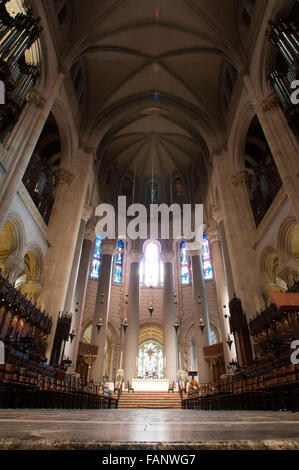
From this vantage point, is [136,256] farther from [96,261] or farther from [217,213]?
[217,213]

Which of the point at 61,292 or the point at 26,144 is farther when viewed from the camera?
the point at 61,292

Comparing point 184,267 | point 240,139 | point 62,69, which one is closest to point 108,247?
point 184,267

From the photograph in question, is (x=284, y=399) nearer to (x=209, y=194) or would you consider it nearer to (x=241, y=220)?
(x=241, y=220)

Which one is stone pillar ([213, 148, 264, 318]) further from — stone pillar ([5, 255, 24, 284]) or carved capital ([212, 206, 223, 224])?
stone pillar ([5, 255, 24, 284])

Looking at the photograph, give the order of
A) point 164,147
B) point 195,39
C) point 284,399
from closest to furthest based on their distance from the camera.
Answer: point 284,399 < point 195,39 < point 164,147

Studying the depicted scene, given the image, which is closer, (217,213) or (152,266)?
(217,213)

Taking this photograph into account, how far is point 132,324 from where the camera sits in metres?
17.8

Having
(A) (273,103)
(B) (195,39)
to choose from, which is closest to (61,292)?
(A) (273,103)

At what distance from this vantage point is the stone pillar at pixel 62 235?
35.6 ft

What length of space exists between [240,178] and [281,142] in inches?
192

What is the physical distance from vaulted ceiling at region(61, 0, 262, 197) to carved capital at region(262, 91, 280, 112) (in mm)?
3637

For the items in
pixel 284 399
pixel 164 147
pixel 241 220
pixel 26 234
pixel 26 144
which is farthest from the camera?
pixel 164 147
